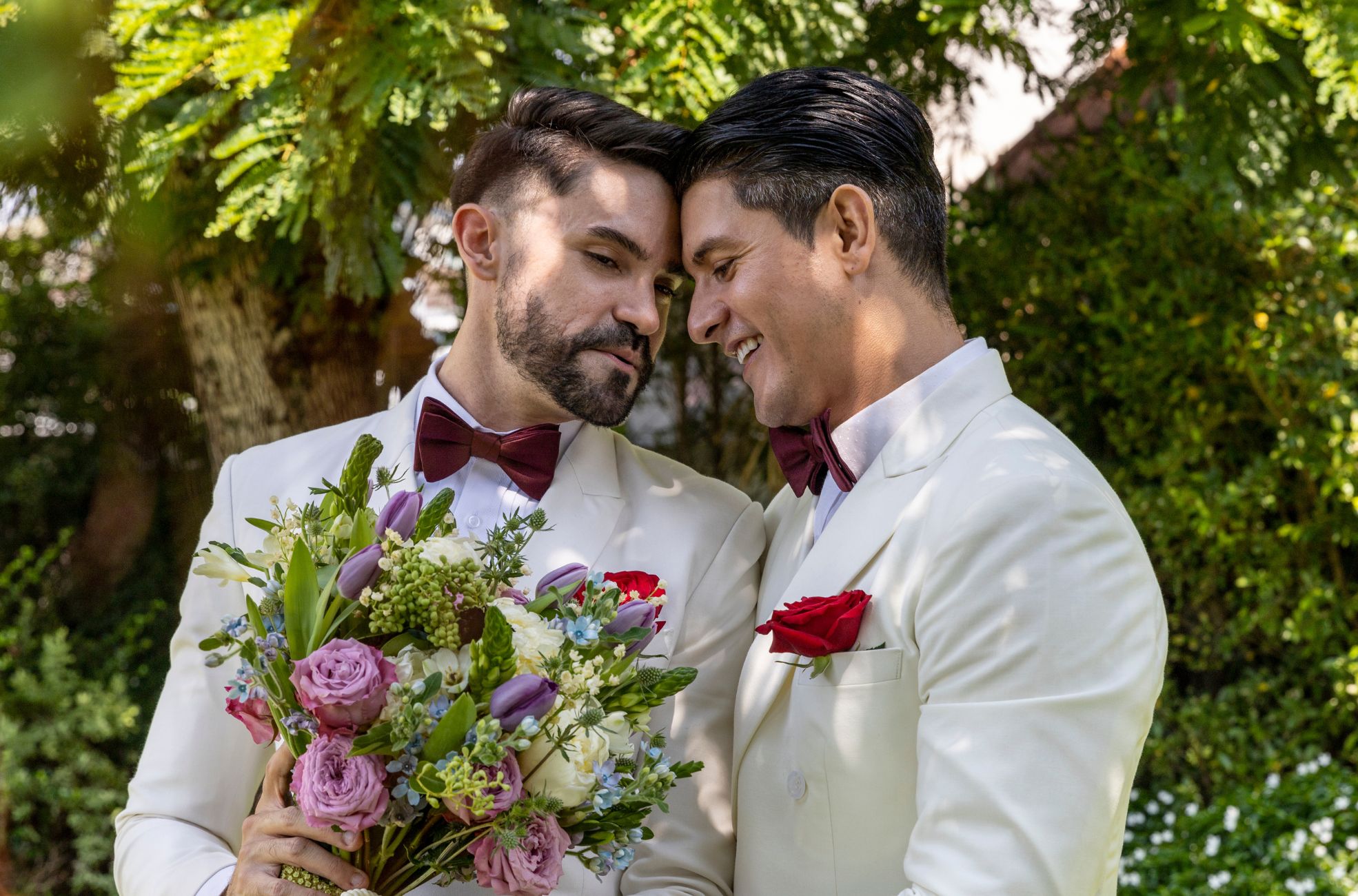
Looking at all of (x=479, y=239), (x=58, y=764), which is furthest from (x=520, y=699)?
(x=58, y=764)

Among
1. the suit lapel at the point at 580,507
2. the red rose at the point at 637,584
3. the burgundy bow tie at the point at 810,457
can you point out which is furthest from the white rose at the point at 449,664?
the burgundy bow tie at the point at 810,457

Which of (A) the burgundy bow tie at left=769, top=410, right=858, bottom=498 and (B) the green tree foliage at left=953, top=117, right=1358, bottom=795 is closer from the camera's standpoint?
(A) the burgundy bow tie at left=769, top=410, right=858, bottom=498

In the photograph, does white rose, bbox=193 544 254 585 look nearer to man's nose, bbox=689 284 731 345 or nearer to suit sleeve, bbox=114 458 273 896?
suit sleeve, bbox=114 458 273 896

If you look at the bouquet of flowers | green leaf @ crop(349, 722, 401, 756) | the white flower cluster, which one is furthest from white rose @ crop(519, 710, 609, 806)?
the white flower cluster

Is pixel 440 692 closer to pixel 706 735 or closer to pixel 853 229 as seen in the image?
pixel 706 735

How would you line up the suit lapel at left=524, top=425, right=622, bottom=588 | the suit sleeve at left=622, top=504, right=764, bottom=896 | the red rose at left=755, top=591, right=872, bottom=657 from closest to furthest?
the red rose at left=755, top=591, right=872, bottom=657, the suit sleeve at left=622, top=504, right=764, bottom=896, the suit lapel at left=524, top=425, right=622, bottom=588

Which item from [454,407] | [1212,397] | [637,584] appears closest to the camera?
[637,584]

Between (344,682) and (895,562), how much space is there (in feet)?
3.43

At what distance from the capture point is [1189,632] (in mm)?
5523

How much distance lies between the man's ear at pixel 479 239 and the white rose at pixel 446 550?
4.06 feet

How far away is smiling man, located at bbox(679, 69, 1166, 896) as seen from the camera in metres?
1.90

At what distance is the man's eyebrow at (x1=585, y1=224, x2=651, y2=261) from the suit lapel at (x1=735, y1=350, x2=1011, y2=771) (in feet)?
2.52

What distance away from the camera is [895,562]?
2234 mm

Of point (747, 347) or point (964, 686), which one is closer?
point (964, 686)
